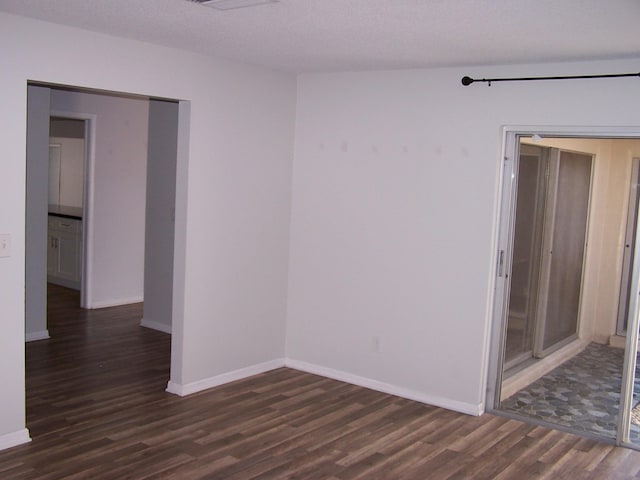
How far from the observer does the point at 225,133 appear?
474 cm

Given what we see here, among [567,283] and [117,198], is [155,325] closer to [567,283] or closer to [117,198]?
[117,198]

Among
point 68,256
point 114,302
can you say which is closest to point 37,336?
point 114,302

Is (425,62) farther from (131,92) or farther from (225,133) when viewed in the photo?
(131,92)

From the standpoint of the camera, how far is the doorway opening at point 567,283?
14.5 feet

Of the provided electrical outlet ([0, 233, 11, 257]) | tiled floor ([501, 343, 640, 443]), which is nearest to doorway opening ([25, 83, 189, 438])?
electrical outlet ([0, 233, 11, 257])

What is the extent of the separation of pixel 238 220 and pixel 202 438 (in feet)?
5.52

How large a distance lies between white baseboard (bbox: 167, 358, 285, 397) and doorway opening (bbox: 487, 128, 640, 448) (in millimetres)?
1778

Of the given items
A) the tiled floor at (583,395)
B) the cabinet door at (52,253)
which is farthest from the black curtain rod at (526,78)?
the cabinet door at (52,253)

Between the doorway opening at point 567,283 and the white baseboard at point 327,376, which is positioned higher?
the doorway opening at point 567,283

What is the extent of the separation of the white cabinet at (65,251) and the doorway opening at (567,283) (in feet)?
16.8

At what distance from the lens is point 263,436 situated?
13.1 feet

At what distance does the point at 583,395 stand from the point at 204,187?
315 cm

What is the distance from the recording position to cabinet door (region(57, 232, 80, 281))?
7783 millimetres

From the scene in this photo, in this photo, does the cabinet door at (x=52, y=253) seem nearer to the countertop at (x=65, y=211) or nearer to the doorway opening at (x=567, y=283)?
the countertop at (x=65, y=211)
